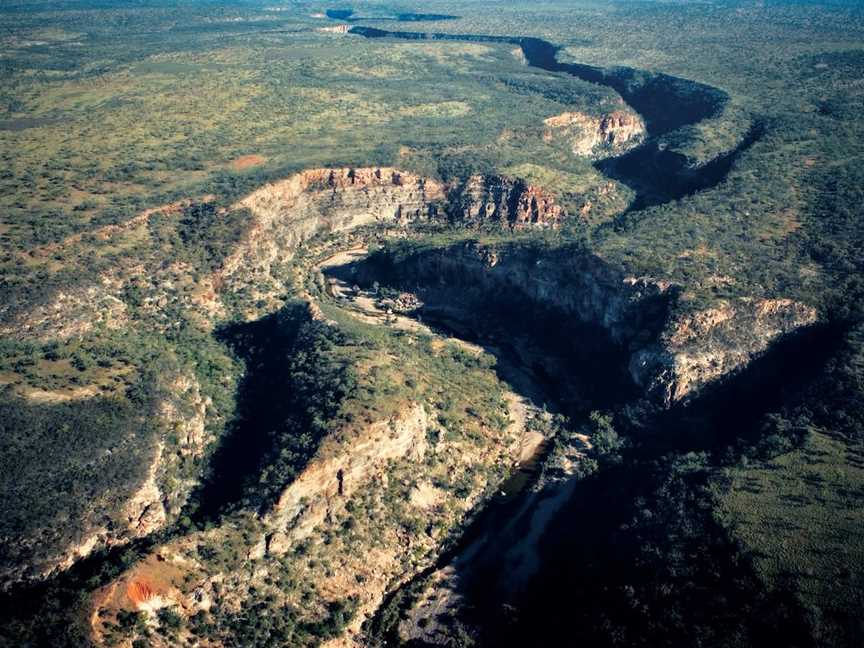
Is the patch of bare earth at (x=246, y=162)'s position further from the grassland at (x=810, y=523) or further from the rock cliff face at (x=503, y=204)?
the grassland at (x=810, y=523)

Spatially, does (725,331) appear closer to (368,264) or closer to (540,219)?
(540,219)

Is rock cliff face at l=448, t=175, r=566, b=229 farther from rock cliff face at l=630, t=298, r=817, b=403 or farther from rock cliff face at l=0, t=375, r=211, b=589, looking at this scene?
rock cliff face at l=0, t=375, r=211, b=589

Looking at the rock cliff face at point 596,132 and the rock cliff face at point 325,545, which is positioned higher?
the rock cliff face at point 596,132

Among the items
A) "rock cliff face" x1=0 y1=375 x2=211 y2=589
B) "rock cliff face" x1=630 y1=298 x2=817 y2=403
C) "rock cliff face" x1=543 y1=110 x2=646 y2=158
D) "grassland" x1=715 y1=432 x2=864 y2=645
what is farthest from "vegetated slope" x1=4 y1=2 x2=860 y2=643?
"rock cliff face" x1=543 y1=110 x2=646 y2=158

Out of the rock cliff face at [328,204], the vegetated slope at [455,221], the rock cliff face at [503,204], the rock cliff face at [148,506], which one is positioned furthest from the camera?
the rock cliff face at [503,204]

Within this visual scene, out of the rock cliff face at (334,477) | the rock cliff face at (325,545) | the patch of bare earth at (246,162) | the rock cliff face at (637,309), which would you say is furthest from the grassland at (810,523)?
the patch of bare earth at (246,162)

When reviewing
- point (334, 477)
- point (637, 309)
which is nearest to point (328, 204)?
point (637, 309)
